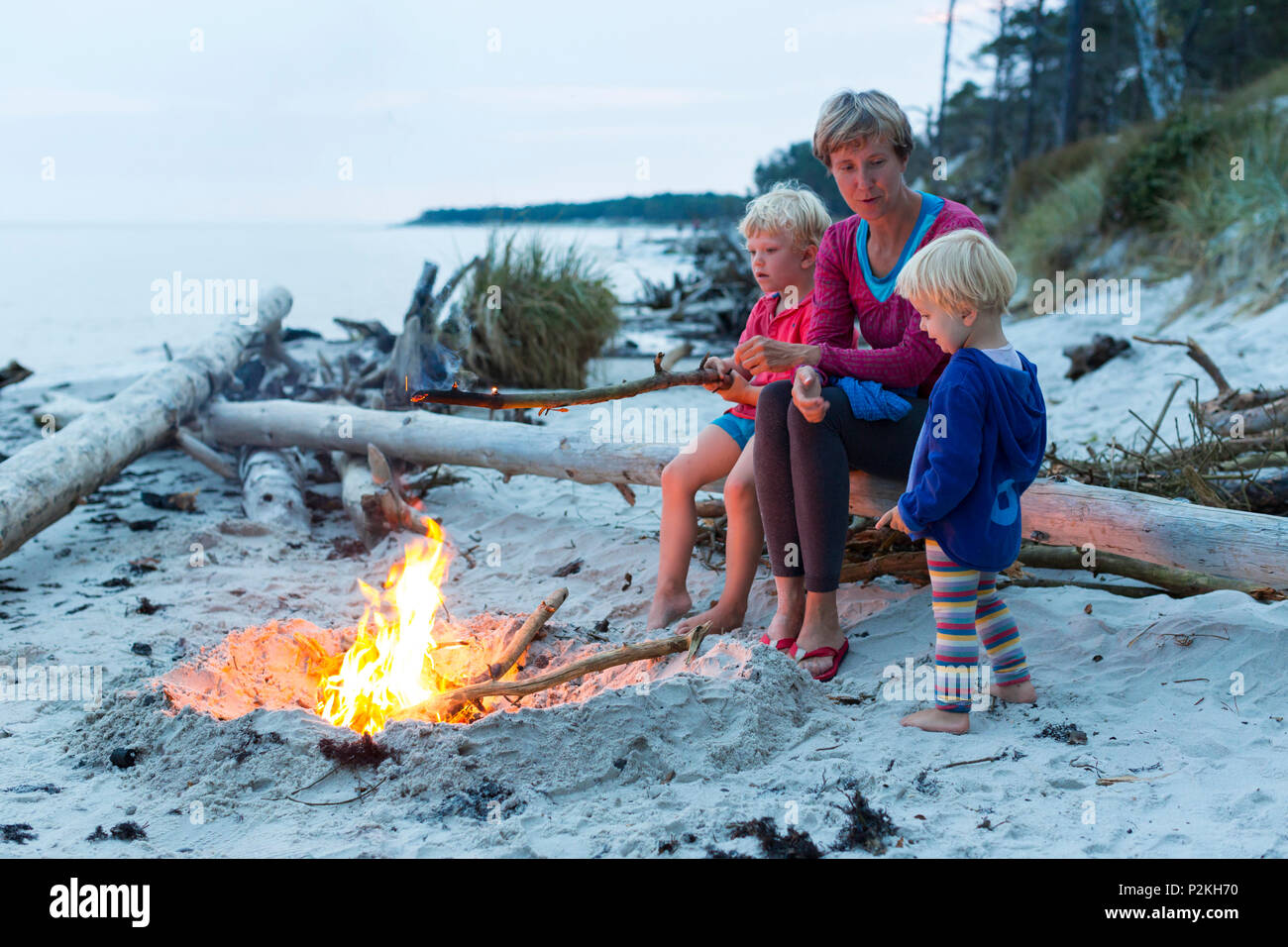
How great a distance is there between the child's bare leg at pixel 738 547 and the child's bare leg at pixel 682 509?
0.33ft

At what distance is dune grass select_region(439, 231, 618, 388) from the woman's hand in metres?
5.25

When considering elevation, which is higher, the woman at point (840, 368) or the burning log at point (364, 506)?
the woman at point (840, 368)

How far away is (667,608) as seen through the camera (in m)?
3.95

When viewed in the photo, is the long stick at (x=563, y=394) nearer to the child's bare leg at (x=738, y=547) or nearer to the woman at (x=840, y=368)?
the woman at (x=840, y=368)

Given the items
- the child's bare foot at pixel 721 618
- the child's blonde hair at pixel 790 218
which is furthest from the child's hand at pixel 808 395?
the child's bare foot at pixel 721 618

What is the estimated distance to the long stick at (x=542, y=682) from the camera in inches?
117

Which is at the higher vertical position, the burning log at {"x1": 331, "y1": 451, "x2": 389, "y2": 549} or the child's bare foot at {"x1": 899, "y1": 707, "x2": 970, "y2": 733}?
the burning log at {"x1": 331, "y1": 451, "x2": 389, "y2": 549}

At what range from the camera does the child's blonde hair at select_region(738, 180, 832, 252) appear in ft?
12.5

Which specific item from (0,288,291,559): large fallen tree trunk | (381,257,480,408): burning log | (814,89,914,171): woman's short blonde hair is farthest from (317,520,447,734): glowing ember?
(381,257,480,408): burning log

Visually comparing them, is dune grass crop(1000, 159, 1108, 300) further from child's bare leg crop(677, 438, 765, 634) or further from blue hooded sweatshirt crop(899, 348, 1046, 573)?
blue hooded sweatshirt crop(899, 348, 1046, 573)

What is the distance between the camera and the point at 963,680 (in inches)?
114

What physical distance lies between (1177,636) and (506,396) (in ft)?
7.89
